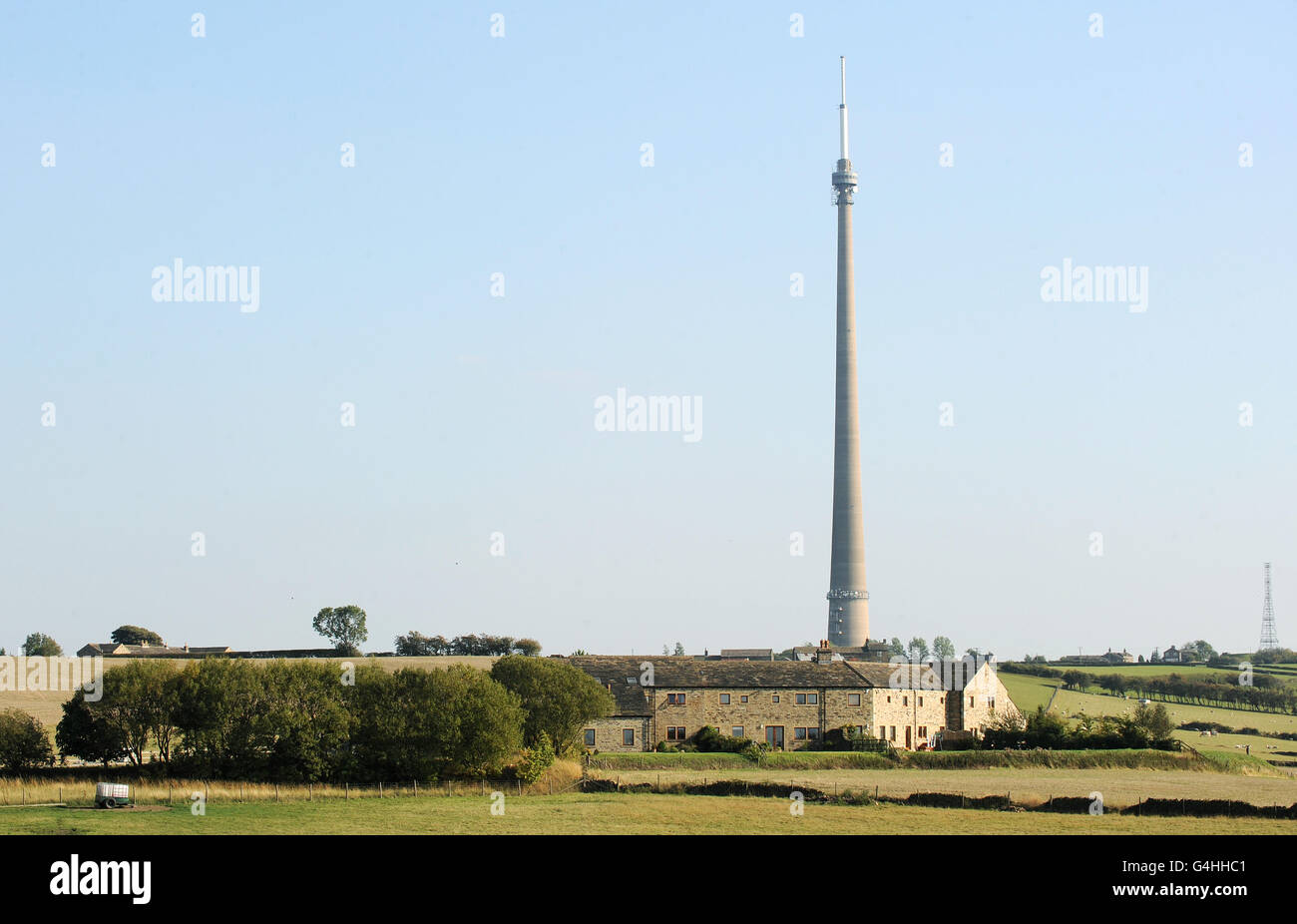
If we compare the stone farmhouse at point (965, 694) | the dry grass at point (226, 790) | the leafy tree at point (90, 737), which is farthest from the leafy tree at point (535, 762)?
the stone farmhouse at point (965, 694)

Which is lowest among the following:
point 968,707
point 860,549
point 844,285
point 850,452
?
point 968,707

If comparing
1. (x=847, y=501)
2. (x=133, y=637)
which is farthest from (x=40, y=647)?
(x=847, y=501)

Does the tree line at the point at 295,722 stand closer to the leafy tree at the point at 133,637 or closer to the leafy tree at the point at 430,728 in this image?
the leafy tree at the point at 430,728
